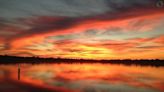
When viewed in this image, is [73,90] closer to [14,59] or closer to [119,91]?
[119,91]

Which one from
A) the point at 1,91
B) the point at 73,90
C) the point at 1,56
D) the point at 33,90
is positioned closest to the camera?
the point at 1,91

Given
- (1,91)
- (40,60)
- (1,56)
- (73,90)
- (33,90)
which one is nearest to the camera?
(1,91)

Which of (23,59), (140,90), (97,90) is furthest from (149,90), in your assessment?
(23,59)

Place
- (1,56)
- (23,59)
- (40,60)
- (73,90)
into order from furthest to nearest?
(40,60)
(23,59)
(1,56)
(73,90)

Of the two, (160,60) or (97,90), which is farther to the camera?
(160,60)

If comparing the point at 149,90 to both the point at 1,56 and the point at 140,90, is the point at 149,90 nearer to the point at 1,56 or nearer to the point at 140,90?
the point at 140,90

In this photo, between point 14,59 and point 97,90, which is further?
point 14,59

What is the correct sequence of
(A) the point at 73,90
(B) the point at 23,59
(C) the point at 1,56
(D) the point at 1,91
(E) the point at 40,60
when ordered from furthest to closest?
1. (E) the point at 40,60
2. (B) the point at 23,59
3. (C) the point at 1,56
4. (A) the point at 73,90
5. (D) the point at 1,91

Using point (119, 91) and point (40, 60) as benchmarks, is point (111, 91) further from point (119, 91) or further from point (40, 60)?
point (40, 60)

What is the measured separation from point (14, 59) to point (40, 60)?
2666cm

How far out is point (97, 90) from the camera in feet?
91.6

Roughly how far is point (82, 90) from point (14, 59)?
14213 centimetres

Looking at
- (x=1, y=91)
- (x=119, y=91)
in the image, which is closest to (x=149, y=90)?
(x=119, y=91)

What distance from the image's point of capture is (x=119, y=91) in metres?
27.6
